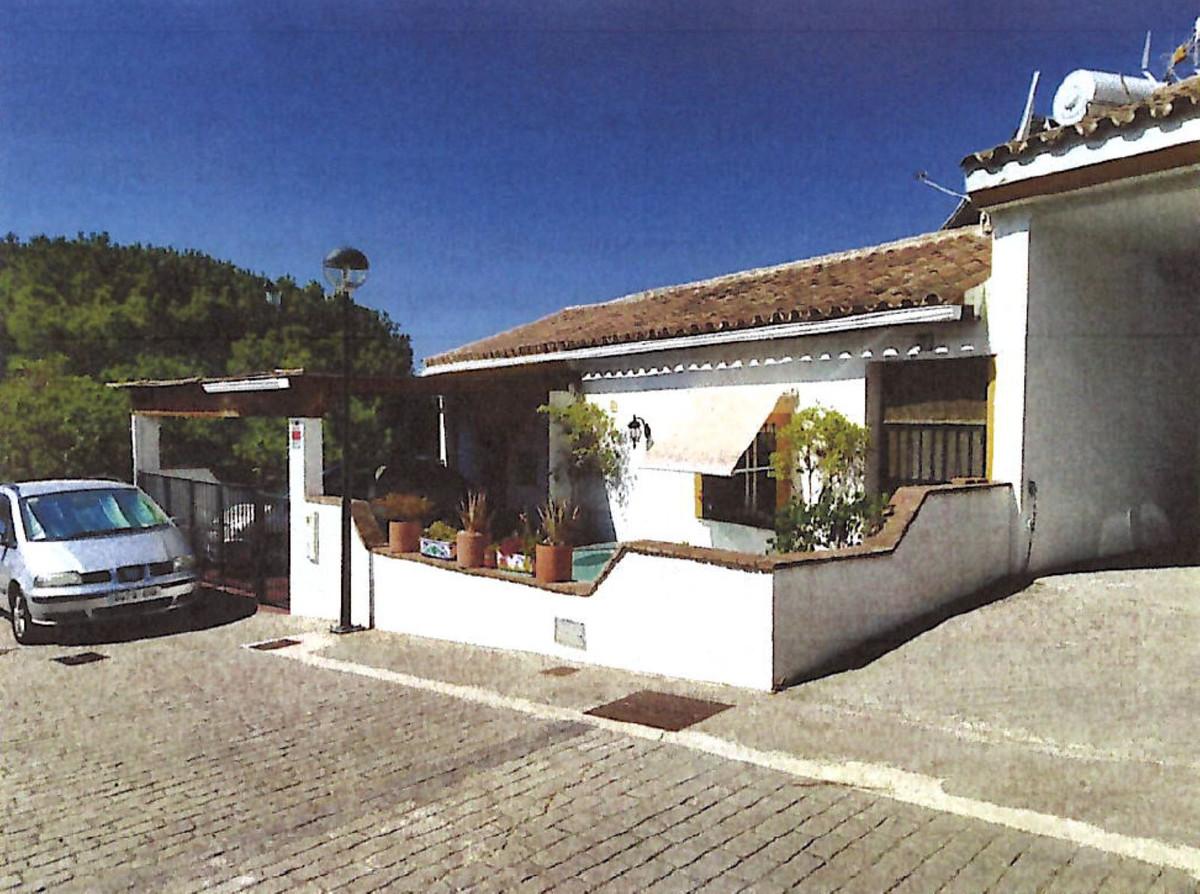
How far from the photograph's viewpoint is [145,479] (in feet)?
62.6

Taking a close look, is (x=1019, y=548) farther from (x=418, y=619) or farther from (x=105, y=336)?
(x=105, y=336)

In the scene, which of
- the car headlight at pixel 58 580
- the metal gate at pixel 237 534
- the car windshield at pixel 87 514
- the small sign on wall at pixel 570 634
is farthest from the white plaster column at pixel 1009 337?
the car windshield at pixel 87 514

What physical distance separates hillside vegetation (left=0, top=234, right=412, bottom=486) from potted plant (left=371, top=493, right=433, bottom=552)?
11692mm

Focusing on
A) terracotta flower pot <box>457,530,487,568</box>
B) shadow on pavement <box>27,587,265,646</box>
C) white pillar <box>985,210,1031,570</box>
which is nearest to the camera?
white pillar <box>985,210,1031,570</box>

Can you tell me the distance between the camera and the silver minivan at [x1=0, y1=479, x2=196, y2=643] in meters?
12.5

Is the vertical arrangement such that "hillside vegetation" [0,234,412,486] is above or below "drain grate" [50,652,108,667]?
above

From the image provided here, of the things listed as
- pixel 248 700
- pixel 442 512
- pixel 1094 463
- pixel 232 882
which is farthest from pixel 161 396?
pixel 1094 463

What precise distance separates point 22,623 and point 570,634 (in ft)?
29.1

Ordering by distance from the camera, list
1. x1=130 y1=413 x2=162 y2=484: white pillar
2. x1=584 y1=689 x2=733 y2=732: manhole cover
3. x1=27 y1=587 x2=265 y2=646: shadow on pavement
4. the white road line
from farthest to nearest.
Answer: x1=130 y1=413 x2=162 y2=484: white pillar < x1=27 y1=587 x2=265 y2=646: shadow on pavement < x1=584 y1=689 x2=733 y2=732: manhole cover < the white road line

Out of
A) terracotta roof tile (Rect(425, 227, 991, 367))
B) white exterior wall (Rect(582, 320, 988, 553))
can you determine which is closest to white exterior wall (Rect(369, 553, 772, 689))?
white exterior wall (Rect(582, 320, 988, 553))

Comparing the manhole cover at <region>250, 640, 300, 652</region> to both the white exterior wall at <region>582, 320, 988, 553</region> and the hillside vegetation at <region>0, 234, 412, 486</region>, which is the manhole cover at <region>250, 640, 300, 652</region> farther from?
the hillside vegetation at <region>0, 234, 412, 486</region>

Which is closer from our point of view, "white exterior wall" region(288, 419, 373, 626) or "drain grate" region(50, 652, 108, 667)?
"drain grate" region(50, 652, 108, 667)

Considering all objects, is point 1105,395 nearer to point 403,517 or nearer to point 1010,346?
point 1010,346

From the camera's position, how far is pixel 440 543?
1298cm
